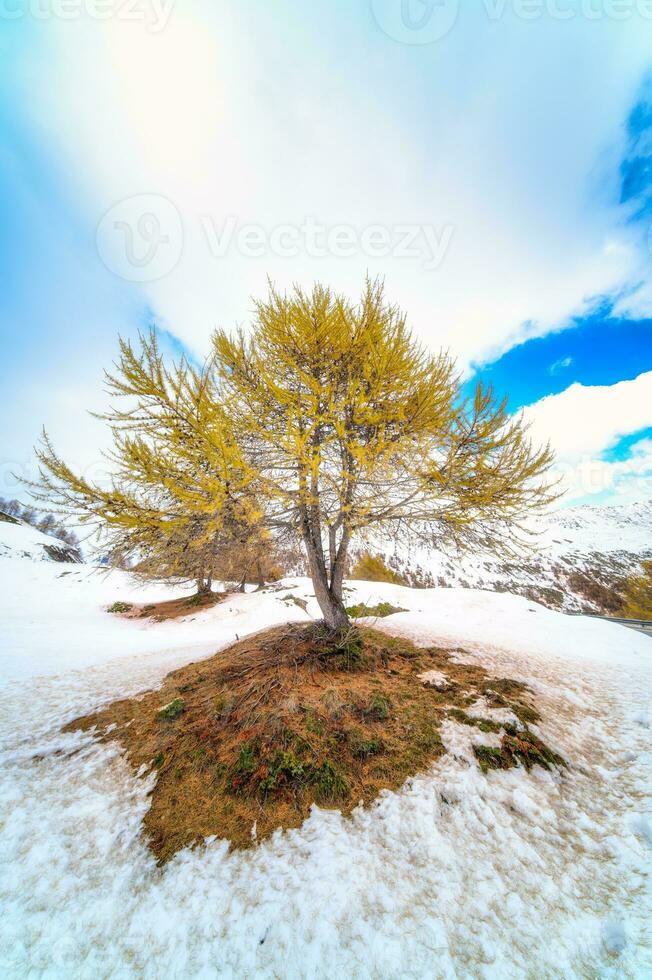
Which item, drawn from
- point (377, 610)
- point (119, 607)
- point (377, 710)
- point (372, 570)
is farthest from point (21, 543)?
point (377, 710)

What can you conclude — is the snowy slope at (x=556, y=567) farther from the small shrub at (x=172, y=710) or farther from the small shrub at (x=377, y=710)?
the small shrub at (x=172, y=710)

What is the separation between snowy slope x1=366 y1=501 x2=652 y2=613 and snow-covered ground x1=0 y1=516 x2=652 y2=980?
2.22 meters

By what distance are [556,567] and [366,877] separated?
9278cm

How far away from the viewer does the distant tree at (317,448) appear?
3.61 meters

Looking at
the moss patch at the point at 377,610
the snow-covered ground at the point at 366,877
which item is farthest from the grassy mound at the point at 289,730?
the moss patch at the point at 377,610

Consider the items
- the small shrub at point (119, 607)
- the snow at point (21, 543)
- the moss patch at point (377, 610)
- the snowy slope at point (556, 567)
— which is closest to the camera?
the snowy slope at point (556, 567)

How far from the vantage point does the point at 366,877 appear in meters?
2.18

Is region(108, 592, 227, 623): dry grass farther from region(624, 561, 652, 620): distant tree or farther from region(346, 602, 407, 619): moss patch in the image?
region(624, 561, 652, 620): distant tree

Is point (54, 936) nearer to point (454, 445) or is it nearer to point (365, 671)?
point (365, 671)

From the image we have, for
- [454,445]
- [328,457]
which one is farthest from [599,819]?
[328,457]

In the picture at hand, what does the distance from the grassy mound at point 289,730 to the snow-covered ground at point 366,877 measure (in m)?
0.18

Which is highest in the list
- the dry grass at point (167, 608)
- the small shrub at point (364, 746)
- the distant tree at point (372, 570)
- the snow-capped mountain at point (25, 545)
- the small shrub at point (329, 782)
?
the snow-capped mountain at point (25, 545)

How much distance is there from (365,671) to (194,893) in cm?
312

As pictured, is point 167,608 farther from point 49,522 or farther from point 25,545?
point 25,545
